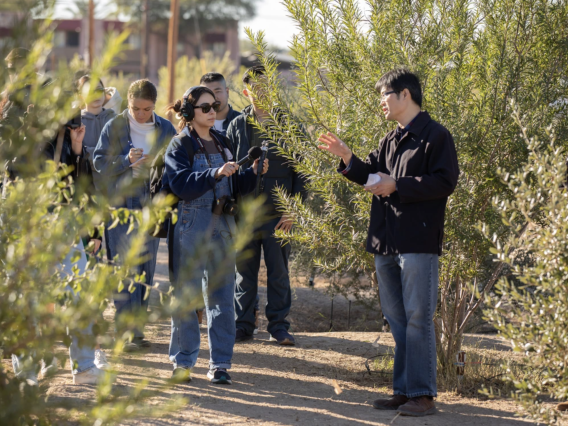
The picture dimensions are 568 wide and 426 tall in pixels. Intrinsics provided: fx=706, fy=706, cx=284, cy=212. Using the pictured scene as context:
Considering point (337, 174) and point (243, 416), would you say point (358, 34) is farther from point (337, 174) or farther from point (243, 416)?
point (243, 416)

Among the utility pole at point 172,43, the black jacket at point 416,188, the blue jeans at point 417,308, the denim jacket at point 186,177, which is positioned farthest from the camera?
the utility pole at point 172,43

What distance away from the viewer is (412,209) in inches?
180

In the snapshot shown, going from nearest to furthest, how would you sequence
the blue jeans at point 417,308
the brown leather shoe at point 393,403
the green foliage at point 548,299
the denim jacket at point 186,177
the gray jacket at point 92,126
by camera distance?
the green foliage at point 548,299
the blue jeans at point 417,308
the brown leather shoe at point 393,403
the denim jacket at point 186,177
the gray jacket at point 92,126

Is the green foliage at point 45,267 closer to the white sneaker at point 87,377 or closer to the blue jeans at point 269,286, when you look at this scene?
the white sneaker at point 87,377

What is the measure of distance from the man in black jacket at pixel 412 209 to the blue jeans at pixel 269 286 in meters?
2.25

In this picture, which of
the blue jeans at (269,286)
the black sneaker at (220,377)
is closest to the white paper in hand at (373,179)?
the black sneaker at (220,377)

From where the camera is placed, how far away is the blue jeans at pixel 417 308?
455 centimetres

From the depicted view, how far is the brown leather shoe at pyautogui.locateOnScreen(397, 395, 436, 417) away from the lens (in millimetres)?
4594

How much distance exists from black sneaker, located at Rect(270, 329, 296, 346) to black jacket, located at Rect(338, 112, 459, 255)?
2336 millimetres

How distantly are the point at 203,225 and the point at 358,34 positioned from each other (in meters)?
1.78

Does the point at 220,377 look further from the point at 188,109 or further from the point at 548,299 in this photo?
the point at 548,299

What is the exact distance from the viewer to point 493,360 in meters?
6.04

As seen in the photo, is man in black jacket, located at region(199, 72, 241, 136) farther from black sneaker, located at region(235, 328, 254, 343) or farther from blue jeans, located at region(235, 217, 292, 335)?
black sneaker, located at region(235, 328, 254, 343)

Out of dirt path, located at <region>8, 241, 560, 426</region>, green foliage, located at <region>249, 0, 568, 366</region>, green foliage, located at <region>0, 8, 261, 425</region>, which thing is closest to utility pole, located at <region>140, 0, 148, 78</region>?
dirt path, located at <region>8, 241, 560, 426</region>
